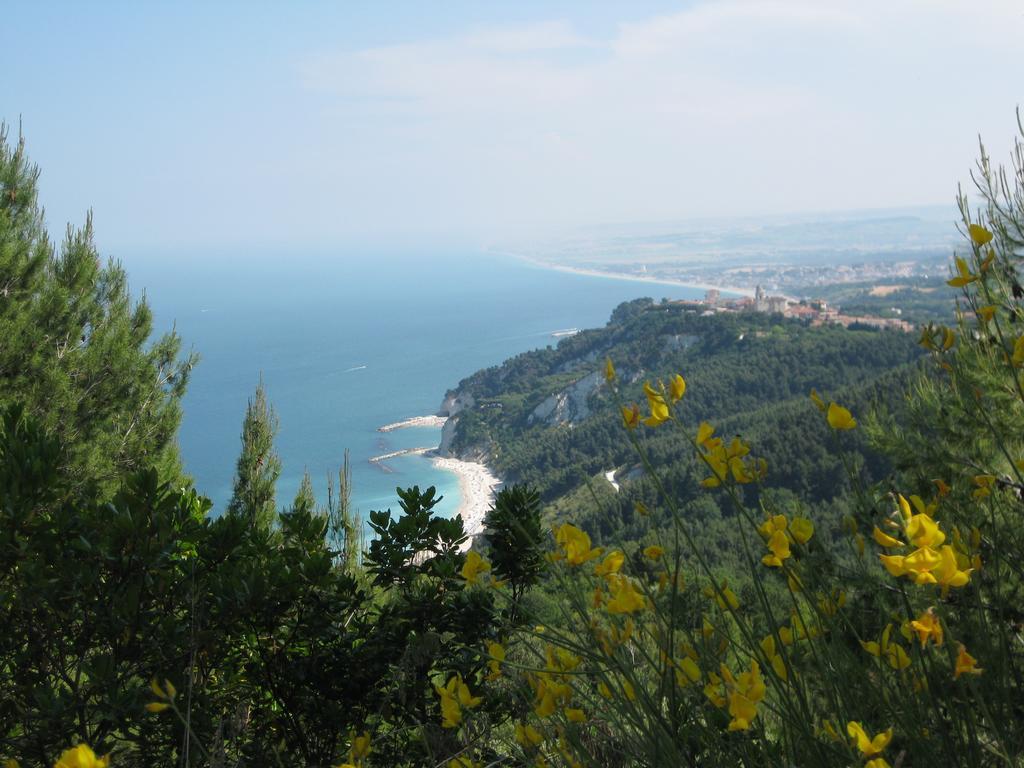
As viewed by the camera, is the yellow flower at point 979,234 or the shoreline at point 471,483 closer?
the yellow flower at point 979,234

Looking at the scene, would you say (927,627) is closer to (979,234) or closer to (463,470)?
(979,234)

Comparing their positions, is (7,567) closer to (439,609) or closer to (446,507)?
(439,609)

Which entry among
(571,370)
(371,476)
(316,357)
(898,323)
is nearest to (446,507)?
(371,476)

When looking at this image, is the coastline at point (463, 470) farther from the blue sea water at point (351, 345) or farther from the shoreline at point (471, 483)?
the blue sea water at point (351, 345)

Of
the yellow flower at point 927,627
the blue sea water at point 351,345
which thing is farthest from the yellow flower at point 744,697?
the blue sea water at point 351,345

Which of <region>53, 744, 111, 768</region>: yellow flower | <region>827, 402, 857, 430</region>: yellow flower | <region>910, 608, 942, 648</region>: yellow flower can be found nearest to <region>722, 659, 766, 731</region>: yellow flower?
<region>910, 608, 942, 648</region>: yellow flower
